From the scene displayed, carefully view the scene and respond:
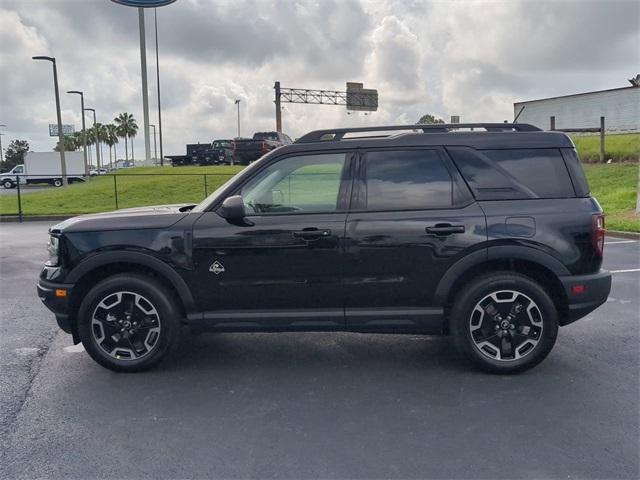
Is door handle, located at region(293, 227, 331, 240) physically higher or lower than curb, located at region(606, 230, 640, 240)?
higher

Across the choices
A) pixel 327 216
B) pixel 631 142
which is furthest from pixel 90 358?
pixel 631 142

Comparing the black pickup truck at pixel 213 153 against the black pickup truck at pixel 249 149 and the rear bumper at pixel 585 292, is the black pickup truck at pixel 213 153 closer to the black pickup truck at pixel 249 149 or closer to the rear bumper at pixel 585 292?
the black pickup truck at pixel 249 149

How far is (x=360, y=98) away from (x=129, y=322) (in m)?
52.9

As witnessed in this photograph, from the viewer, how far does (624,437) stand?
11.2 ft

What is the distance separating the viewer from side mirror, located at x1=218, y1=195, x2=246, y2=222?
4254 millimetres

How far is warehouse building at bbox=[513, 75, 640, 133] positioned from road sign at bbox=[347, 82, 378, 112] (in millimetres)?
13741

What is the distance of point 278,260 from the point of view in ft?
14.3

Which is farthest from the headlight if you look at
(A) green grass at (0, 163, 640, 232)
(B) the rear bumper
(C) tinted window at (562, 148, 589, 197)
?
(A) green grass at (0, 163, 640, 232)

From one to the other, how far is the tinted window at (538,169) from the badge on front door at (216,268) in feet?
7.64

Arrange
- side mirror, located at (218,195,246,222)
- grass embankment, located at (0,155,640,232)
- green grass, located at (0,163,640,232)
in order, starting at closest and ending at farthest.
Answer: side mirror, located at (218,195,246,222) < green grass, located at (0,163,640,232) < grass embankment, located at (0,155,640,232)

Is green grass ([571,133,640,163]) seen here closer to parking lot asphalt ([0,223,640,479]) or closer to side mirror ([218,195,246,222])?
parking lot asphalt ([0,223,640,479])

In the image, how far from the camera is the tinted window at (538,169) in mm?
4430

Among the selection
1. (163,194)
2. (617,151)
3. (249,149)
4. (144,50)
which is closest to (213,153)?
(249,149)

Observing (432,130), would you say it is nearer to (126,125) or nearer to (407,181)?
(407,181)
